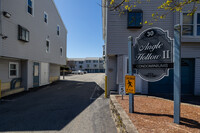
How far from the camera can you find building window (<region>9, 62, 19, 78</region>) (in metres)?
8.57

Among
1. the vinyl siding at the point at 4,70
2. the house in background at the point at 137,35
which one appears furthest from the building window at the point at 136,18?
the vinyl siding at the point at 4,70

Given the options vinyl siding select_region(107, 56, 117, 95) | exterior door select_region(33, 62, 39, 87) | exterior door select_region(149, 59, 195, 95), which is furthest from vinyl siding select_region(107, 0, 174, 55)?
exterior door select_region(33, 62, 39, 87)

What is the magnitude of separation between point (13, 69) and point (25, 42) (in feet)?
9.06

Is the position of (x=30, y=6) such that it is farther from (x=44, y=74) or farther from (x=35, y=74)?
(x=44, y=74)

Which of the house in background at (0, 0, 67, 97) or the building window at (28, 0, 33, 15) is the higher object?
the building window at (28, 0, 33, 15)

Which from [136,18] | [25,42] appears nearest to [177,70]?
[136,18]

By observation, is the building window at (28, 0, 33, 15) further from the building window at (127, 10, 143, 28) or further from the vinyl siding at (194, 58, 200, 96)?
the vinyl siding at (194, 58, 200, 96)

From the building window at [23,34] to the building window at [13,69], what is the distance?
253 cm

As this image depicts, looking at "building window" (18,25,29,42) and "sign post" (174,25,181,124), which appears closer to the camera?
"sign post" (174,25,181,124)

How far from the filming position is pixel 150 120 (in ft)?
9.66

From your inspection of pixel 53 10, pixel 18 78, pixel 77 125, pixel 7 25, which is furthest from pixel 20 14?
pixel 77 125

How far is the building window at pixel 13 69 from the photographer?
8568 millimetres

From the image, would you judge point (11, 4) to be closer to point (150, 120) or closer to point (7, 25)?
point (7, 25)

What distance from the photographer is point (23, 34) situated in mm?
8516
